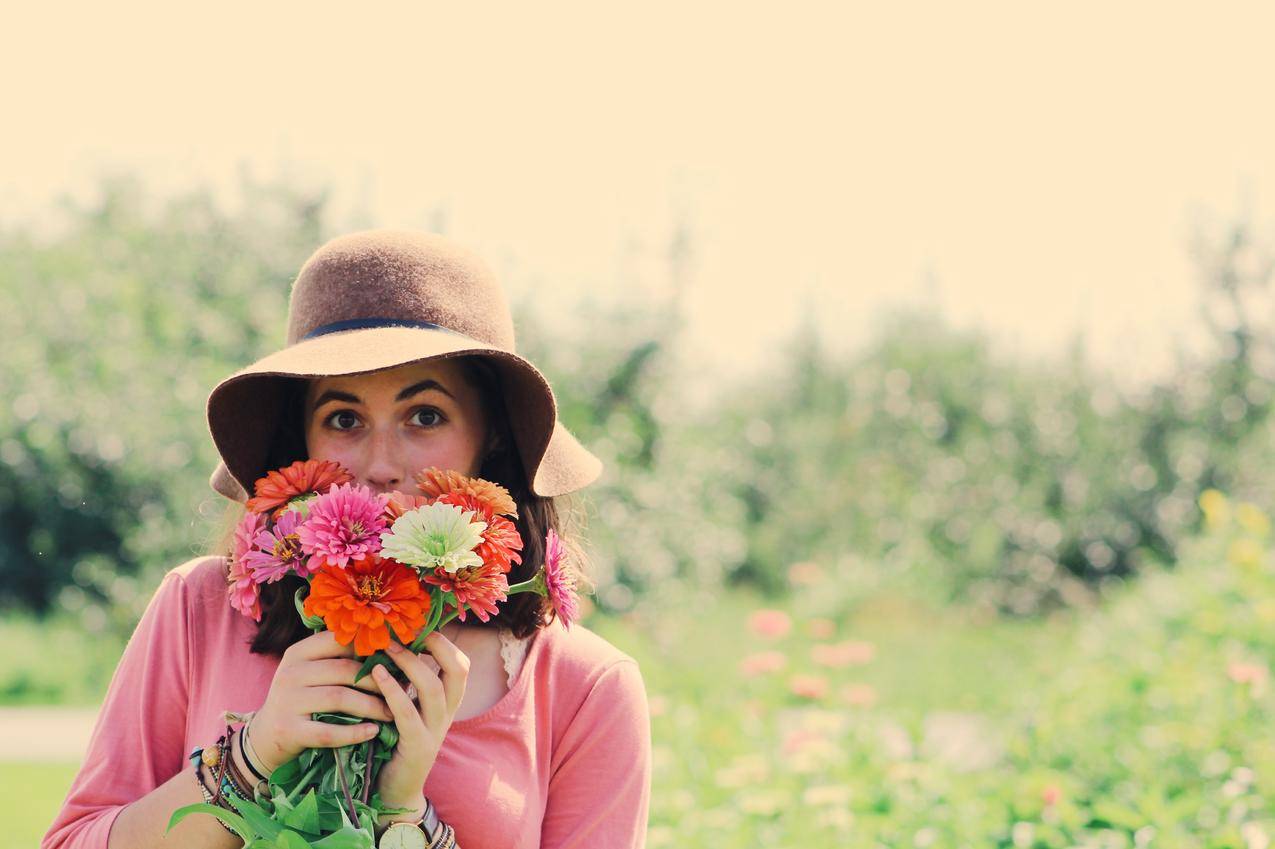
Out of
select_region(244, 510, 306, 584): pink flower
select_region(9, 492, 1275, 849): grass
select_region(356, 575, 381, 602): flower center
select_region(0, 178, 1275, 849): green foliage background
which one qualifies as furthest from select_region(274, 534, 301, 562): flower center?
select_region(9, 492, 1275, 849): grass

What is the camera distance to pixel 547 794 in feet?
6.28

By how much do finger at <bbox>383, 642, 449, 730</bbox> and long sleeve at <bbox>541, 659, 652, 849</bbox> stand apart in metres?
0.35

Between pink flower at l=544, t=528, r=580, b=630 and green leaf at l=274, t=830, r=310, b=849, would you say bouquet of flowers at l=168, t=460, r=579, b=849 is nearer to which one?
green leaf at l=274, t=830, r=310, b=849

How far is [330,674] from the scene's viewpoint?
62.3 inches

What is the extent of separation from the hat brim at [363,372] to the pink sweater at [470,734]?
0.63 feet

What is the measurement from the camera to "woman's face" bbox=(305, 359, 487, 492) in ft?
6.01

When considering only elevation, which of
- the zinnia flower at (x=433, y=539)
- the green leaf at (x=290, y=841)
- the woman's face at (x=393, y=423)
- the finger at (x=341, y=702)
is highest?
the woman's face at (x=393, y=423)

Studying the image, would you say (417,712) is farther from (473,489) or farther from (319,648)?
(473,489)

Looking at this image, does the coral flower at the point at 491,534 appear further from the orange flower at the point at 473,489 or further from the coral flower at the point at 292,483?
the coral flower at the point at 292,483

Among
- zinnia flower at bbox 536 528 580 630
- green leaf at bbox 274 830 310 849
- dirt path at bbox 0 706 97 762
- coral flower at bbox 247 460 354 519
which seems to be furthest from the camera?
dirt path at bbox 0 706 97 762

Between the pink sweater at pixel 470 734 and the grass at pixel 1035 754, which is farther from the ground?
the pink sweater at pixel 470 734

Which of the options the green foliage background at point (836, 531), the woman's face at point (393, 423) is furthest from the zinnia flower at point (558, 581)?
the green foliage background at point (836, 531)

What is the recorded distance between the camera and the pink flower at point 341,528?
1.53 metres

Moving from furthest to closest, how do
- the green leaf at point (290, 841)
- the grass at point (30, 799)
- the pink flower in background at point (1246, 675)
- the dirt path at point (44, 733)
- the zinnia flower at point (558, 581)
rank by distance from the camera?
the dirt path at point (44, 733) → the grass at point (30, 799) → the pink flower in background at point (1246, 675) → the zinnia flower at point (558, 581) → the green leaf at point (290, 841)
